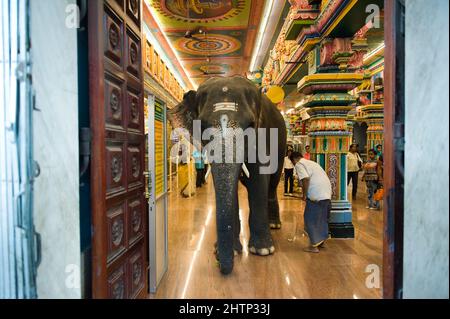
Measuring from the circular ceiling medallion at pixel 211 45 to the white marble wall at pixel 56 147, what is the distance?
790 cm

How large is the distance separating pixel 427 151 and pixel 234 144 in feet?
6.25

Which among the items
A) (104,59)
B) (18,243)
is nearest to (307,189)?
(104,59)

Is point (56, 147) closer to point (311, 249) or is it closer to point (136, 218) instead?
point (136, 218)

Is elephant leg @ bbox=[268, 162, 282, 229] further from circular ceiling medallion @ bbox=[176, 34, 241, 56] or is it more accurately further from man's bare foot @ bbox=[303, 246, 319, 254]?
circular ceiling medallion @ bbox=[176, 34, 241, 56]

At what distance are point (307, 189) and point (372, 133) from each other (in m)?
9.45

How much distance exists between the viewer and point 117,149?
2.18 metres

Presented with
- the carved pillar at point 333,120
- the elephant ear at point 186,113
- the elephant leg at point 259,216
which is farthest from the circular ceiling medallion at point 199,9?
the elephant leg at point 259,216

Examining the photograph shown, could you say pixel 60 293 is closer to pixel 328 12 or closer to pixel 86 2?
pixel 86 2

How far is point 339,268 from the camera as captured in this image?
3641 mm

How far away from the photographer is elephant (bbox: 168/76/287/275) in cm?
319

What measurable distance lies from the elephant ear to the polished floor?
66.4 inches

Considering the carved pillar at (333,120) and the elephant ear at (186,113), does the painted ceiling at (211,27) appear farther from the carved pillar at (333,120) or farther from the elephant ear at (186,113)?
the elephant ear at (186,113)

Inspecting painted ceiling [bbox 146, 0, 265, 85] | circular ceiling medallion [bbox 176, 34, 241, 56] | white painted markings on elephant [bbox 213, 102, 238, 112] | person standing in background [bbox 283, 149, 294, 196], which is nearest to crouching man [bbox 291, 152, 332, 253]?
white painted markings on elephant [bbox 213, 102, 238, 112]

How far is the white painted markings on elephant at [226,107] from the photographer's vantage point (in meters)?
3.35
